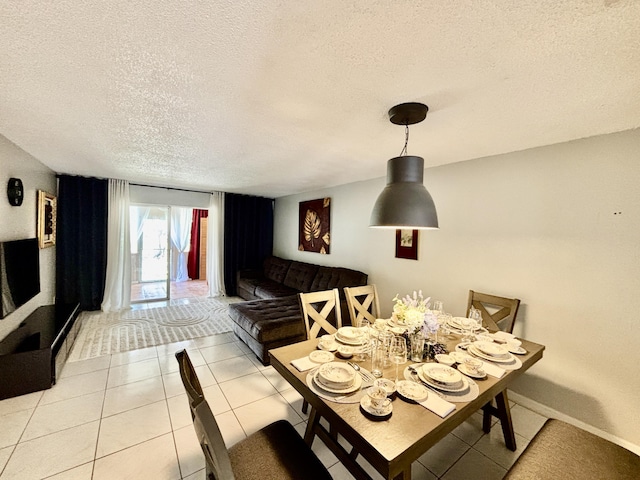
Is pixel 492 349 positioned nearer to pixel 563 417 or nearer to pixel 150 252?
pixel 563 417

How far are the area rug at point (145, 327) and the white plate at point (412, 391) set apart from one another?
3137 millimetres

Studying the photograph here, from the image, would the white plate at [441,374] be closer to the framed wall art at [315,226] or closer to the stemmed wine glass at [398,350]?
the stemmed wine glass at [398,350]

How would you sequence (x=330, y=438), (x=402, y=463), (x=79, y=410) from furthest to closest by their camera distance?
(x=79, y=410), (x=330, y=438), (x=402, y=463)

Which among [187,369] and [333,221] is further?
[333,221]

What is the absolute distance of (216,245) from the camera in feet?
18.2

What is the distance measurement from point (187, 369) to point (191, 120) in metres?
1.71

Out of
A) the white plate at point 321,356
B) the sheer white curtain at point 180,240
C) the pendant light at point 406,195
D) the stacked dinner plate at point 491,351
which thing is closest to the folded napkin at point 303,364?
the white plate at point 321,356

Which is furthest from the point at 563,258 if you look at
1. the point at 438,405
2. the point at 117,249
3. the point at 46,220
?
the point at 117,249

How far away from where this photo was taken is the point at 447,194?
285 cm

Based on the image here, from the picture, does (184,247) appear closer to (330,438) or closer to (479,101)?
(330,438)

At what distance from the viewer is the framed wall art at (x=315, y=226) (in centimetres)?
454

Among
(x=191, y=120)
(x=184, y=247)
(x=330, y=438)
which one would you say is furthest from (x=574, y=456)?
(x=184, y=247)

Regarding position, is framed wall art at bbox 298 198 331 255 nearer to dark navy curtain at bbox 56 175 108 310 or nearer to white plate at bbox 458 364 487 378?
white plate at bbox 458 364 487 378

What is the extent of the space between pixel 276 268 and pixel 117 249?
2.86 metres
